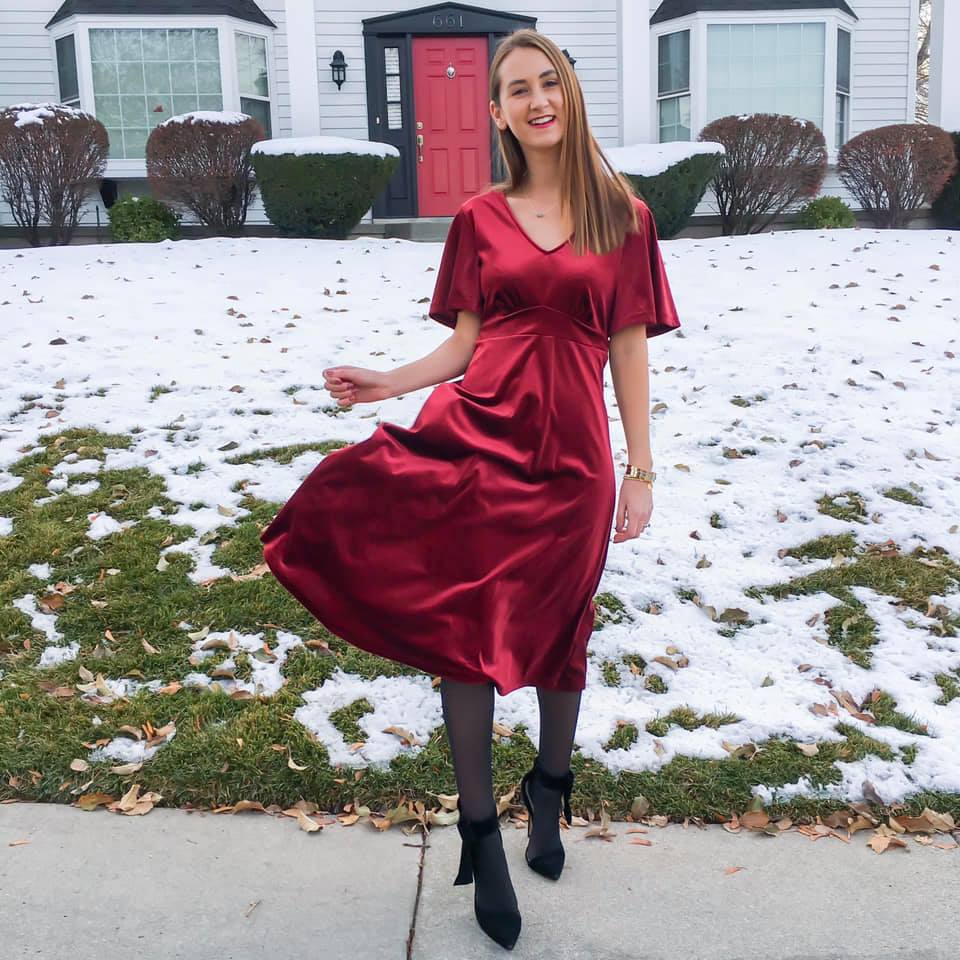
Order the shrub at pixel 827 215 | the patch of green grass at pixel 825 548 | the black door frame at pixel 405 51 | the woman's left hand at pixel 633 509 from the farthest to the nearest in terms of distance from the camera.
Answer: the black door frame at pixel 405 51 < the shrub at pixel 827 215 < the patch of green grass at pixel 825 548 < the woman's left hand at pixel 633 509

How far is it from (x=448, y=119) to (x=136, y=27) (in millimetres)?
3990

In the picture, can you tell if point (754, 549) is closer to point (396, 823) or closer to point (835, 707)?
point (835, 707)

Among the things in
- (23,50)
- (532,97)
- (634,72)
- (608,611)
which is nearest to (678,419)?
(608,611)

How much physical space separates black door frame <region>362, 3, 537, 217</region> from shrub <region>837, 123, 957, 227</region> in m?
4.42

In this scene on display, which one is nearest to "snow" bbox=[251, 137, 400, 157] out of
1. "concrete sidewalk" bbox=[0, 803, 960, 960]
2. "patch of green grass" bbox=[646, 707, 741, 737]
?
"patch of green grass" bbox=[646, 707, 741, 737]

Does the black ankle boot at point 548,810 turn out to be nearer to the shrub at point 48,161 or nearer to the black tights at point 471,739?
the black tights at point 471,739

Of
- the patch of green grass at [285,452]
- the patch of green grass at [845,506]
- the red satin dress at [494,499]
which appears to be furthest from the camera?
the patch of green grass at [285,452]

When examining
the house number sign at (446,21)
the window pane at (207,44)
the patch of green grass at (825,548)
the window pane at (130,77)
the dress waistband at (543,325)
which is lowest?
the patch of green grass at (825,548)

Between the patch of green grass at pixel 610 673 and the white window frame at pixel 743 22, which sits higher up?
the white window frame at pixel 743 22

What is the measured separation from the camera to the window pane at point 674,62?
13.5 m

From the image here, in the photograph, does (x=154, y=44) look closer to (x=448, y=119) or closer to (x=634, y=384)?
(x=448, y=119)

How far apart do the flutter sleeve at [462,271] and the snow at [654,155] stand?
8.62 meters

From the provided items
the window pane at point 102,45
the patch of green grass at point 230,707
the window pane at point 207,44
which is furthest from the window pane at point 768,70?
the patch of green grass at point 230,707

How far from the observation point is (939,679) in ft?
11.9
